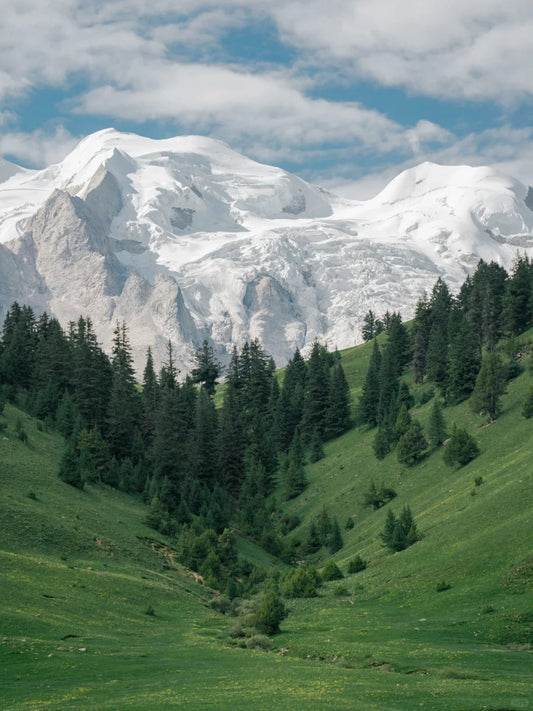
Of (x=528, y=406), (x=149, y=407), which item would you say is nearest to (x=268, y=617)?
(x=528, y=406)

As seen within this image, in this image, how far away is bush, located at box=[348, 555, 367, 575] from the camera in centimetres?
6391

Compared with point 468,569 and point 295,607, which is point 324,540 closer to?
point 295,607

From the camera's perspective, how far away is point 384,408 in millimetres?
118188

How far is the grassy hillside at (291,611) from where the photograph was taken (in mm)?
26625

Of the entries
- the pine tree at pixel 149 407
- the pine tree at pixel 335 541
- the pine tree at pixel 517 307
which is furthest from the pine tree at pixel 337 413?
the pine tree at pixel 335 541

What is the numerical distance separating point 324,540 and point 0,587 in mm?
53044

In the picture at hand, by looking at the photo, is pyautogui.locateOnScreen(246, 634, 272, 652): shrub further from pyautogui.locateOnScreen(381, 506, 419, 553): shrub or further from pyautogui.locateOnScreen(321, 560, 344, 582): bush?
pyautogui.locateOnScreen(381, 506, 419, 553): shrub

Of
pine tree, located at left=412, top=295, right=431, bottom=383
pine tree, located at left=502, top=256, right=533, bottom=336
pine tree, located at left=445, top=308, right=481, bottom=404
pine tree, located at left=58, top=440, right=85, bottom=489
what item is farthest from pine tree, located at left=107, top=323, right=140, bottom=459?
pine tree, located at left=502, top=256, right=533, bottom=336

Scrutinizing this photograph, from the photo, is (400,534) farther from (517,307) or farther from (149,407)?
(517,307)

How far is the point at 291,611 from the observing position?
5381 cm

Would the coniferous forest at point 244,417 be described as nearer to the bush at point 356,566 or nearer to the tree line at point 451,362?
the tree line at point 451,362

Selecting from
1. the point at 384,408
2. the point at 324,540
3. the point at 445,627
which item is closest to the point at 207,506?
the point at 324,540

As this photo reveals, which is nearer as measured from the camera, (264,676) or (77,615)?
(264,676)

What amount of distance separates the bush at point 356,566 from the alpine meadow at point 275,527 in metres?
1.07
